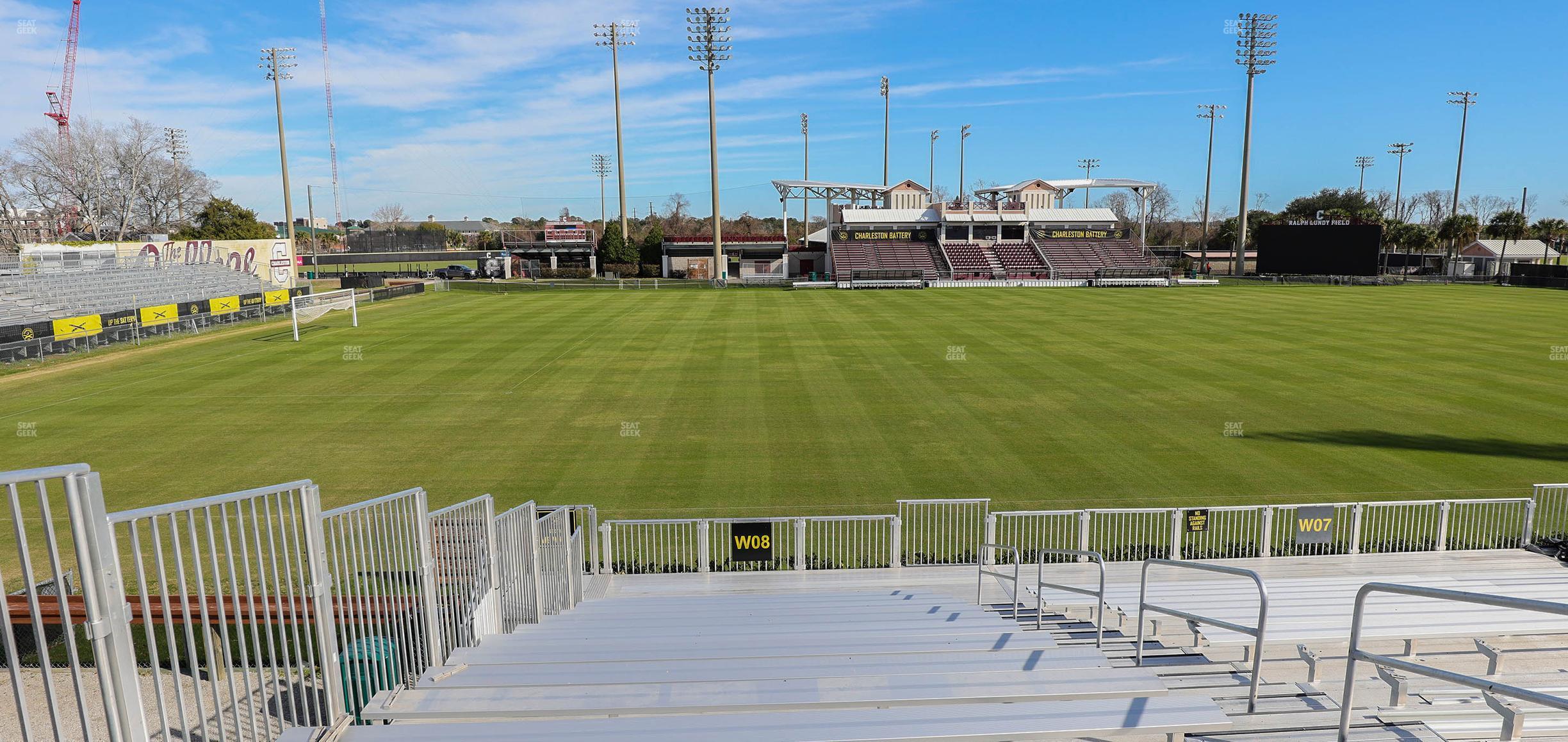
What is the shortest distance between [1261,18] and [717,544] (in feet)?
287

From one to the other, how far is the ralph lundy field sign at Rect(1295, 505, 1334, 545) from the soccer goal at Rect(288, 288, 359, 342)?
3706 cm

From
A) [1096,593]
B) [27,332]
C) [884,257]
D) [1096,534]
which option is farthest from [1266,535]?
[884,257]

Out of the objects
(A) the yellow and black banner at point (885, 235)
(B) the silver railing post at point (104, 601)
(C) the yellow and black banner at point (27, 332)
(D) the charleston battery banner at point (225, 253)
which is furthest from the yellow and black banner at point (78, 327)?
(A) the yellow and black banner at point (885, 235)

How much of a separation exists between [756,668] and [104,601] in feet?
12.1

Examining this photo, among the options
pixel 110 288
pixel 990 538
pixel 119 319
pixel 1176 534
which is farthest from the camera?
pixel 110 288

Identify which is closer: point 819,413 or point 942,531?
point 942,531

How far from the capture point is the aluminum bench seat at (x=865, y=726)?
4.00 meters

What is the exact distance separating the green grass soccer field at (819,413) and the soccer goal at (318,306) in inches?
39.3

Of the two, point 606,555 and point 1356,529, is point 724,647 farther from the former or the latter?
point 1356,529

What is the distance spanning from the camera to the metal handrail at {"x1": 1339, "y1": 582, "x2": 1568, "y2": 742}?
11.1 feet

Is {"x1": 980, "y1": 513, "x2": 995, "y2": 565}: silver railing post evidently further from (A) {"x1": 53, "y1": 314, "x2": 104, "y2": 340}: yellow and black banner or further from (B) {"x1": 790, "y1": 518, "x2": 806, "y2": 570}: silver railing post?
(A) {"x1": 53, "y1": 314, "x2": 104, "y2": 340}: yellow and black banner

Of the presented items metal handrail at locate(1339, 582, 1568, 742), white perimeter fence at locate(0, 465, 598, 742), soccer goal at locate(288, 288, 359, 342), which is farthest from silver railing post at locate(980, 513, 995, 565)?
soccer goal at locate(288, 288, 359, 342)

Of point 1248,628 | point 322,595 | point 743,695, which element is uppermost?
point 322,595

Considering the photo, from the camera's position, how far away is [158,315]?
124 feet
